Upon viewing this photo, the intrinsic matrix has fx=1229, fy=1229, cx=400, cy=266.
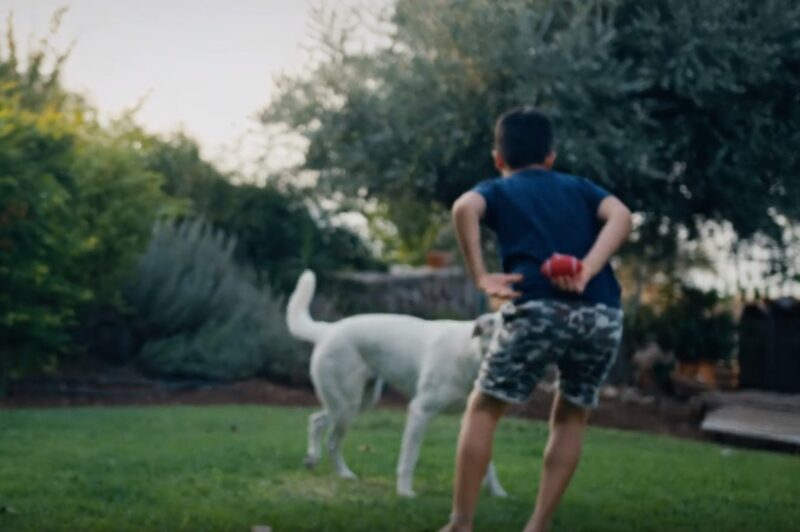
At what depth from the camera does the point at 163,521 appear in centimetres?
512

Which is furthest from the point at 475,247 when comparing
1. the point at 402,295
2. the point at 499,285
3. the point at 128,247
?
the point at 402,295

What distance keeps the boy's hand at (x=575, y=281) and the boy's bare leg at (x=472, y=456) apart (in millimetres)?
530

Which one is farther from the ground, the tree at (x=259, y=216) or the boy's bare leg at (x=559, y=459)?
the tree at (x=259, y=216)

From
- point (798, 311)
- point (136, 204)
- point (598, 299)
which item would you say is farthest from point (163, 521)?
point (798, 311)

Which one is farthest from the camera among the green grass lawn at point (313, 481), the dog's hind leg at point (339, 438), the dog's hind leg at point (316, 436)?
the dog's hind leg at point (316, 436)

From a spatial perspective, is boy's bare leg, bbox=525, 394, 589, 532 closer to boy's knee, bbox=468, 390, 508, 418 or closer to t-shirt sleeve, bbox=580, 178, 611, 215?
boy's knee, bbox=468, 390, 508, 418

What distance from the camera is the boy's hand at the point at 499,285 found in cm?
451

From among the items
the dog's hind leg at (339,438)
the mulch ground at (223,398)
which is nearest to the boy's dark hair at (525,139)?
the dog's hind leg at (339,438)

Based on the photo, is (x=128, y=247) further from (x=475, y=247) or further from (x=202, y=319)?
(x=475, y=247)

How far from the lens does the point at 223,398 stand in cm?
1274

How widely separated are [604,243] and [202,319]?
33.0 feet

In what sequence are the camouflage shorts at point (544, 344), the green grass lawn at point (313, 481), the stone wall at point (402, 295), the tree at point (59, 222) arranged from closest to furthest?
the camouflage shorts at point (544, 344), the green grass lawn at point (313, 481), the tree at point (59, 222), the stone wall at point (402, 295)

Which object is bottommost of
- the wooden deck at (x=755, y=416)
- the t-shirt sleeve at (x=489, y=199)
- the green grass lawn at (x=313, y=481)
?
the green grass lawn at (x=313, y=481)

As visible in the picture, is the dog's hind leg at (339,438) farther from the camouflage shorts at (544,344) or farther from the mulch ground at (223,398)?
the mulch ground at (223,398)
